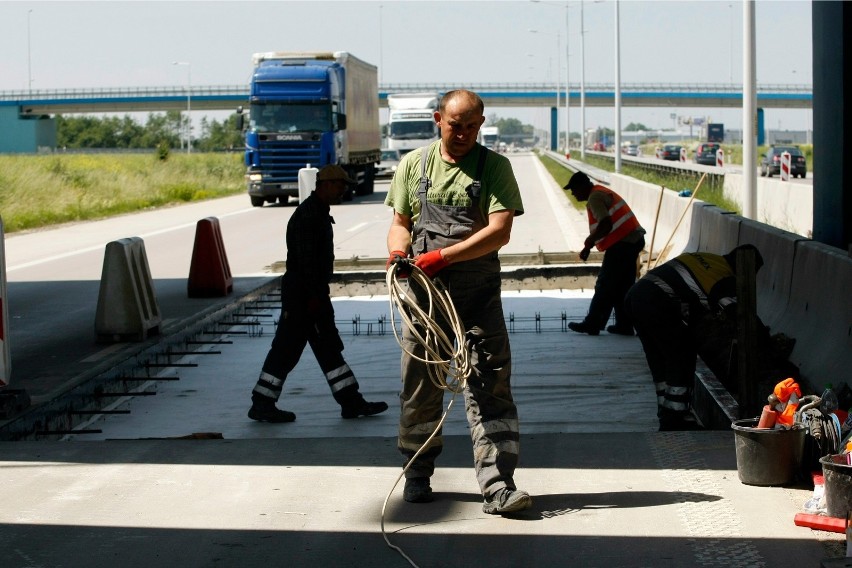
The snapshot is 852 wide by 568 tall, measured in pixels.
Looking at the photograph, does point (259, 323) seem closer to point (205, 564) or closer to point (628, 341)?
point (628, 341)

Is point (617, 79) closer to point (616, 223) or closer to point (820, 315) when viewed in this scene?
point (616, 223)

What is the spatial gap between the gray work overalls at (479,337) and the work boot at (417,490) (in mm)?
367

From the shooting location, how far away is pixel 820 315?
8688mm

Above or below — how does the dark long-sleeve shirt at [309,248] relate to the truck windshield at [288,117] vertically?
below

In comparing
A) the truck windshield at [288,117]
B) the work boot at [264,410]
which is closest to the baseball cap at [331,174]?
the work boot at [264,410]

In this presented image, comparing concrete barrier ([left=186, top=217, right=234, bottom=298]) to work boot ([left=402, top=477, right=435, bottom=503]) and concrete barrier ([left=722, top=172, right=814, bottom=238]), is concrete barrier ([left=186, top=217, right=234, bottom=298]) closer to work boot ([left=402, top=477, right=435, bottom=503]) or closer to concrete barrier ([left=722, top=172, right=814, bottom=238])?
concrete barrier ([left=722, top=172, right=814, bottom=238])

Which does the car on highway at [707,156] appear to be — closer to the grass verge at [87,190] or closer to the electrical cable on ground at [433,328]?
the grass verge at [87,190]

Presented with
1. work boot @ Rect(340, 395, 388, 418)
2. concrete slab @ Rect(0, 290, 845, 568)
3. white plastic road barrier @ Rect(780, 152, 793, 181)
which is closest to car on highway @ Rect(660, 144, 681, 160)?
white plastic road barrier @ Rect(780, 152, 793, 181)

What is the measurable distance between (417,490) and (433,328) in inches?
34.9

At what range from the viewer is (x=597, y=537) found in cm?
563

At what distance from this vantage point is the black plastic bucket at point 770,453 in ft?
20.3

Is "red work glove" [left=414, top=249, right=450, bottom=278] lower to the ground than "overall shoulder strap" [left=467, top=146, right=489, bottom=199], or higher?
lower

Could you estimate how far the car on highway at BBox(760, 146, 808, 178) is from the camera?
54781 mm

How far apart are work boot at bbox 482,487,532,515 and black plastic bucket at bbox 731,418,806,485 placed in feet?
3.76
